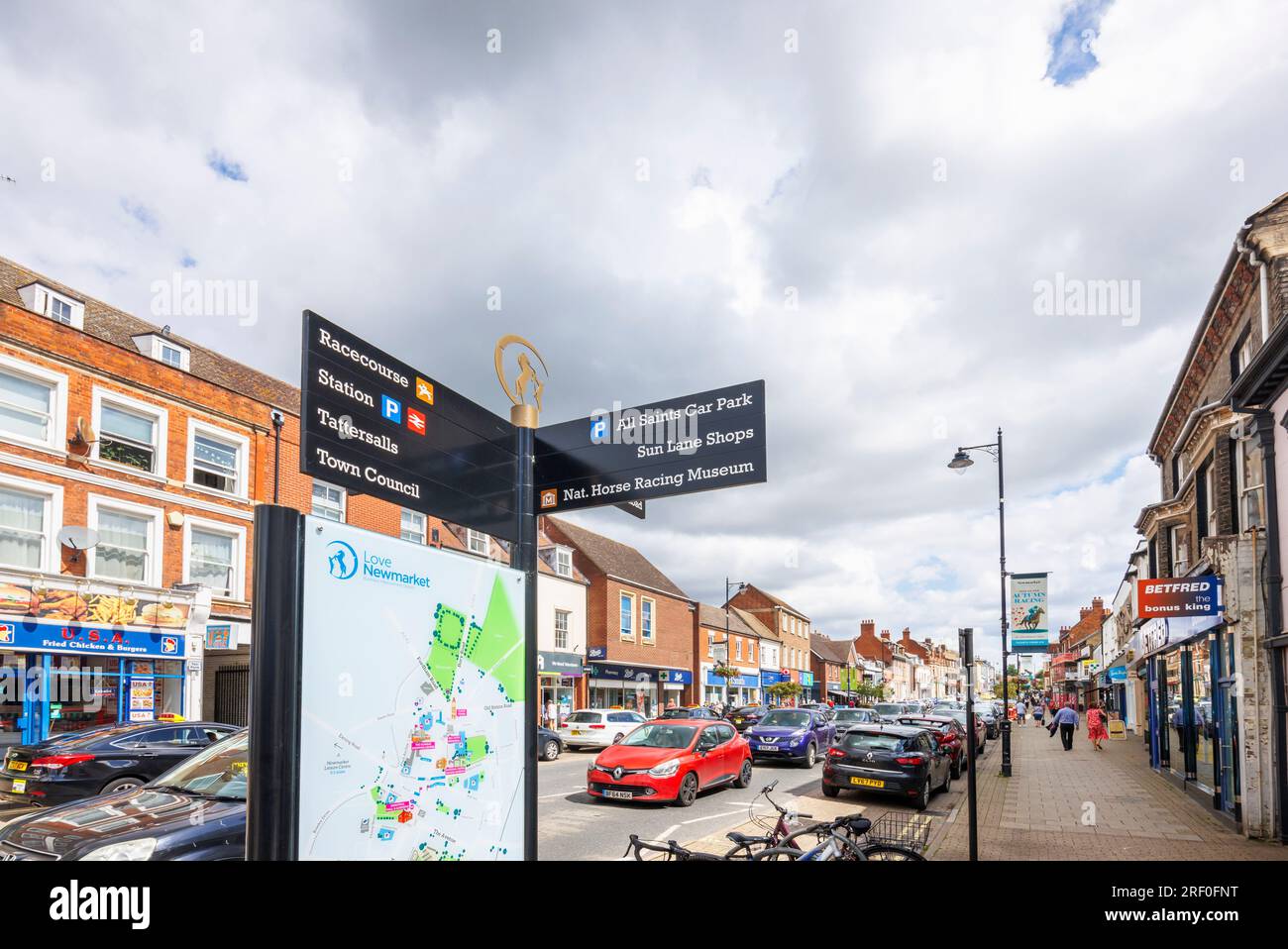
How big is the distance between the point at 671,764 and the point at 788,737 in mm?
8656

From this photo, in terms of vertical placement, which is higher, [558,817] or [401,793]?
[401,793]

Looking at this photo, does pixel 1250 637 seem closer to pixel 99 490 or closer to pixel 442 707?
pixel 442 707

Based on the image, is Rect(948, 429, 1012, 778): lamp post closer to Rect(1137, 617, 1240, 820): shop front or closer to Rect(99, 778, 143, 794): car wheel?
Rect(1137, 617, 1240, 820): shop front

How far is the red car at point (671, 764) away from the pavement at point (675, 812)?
0.26 metres

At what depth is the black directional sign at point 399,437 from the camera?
357 cm

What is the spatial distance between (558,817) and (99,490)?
1352 centimetres

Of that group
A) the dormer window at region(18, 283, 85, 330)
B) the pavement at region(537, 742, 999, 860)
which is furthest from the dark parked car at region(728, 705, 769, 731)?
the dormer window at region(18, 283, 85, 330)

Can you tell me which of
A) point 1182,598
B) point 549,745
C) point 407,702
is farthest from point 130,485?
point 1182,598

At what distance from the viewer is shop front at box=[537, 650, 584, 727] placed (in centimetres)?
3319

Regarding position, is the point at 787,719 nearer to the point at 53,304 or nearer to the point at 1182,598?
the point at 1182,598

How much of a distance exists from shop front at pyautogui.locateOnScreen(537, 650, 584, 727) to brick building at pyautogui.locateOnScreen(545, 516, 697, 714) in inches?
56.0
